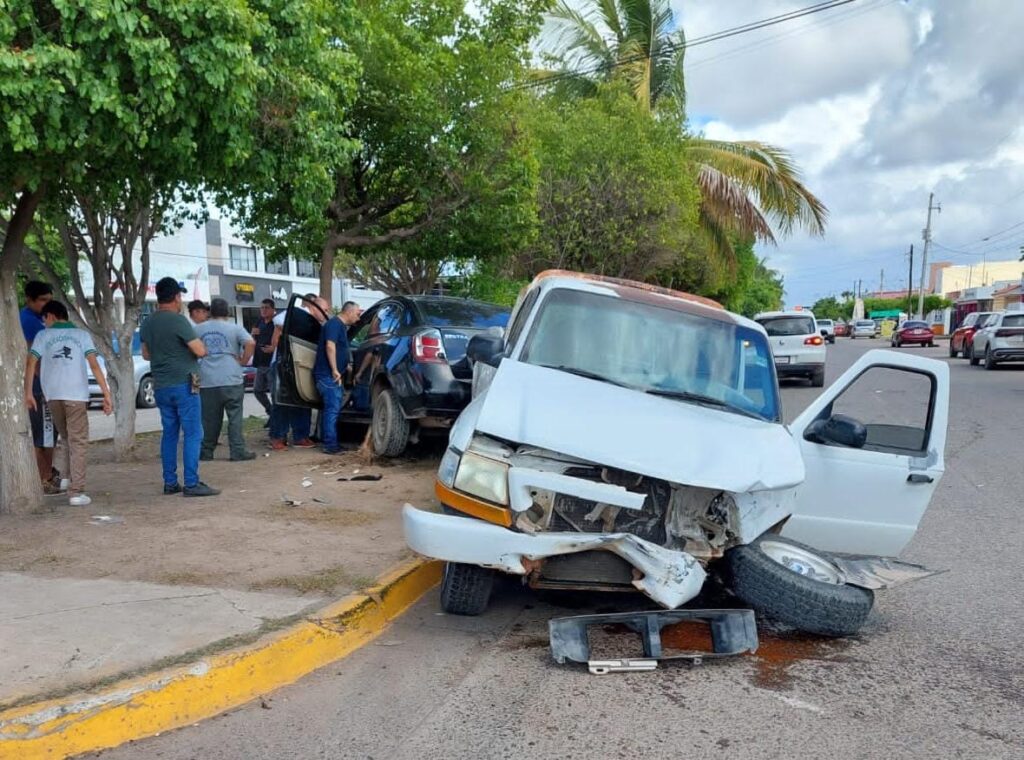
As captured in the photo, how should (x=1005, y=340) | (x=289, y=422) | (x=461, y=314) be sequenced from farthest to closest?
(x=1005, y=340) < (x=289, y=422) < (x=461, y=314)

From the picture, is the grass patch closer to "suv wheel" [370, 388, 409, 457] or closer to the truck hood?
the truck hood

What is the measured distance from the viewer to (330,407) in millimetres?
9516

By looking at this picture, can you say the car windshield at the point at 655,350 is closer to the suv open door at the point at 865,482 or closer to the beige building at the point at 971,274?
the suv open door at the point at 865,482

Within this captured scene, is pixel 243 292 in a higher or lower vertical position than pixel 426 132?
lower

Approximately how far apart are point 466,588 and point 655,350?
1931 millimetres

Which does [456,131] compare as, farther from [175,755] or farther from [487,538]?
[175,755]

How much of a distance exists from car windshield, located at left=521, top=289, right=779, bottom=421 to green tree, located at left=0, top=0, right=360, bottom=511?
2632mm


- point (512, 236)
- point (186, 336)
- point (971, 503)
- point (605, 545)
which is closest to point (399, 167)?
point (512, 236)

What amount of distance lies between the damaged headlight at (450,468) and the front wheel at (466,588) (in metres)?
0.53

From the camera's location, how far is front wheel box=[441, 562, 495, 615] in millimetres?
4789

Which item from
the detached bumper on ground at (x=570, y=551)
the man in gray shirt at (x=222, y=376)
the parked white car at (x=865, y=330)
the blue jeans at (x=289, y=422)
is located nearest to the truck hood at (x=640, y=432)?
the detached bumper on ground at (x=570, y=551)

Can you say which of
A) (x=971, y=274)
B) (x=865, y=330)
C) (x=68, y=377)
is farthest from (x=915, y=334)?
(x=971, y=274)

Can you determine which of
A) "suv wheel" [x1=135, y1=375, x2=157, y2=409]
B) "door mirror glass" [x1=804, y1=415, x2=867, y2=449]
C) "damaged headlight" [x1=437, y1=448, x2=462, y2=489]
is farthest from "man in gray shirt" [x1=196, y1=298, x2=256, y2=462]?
"suv wheel" [x1=135, y1=375, x2=157, y2=409]

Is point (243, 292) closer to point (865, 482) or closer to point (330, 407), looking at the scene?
point (330, 407)
